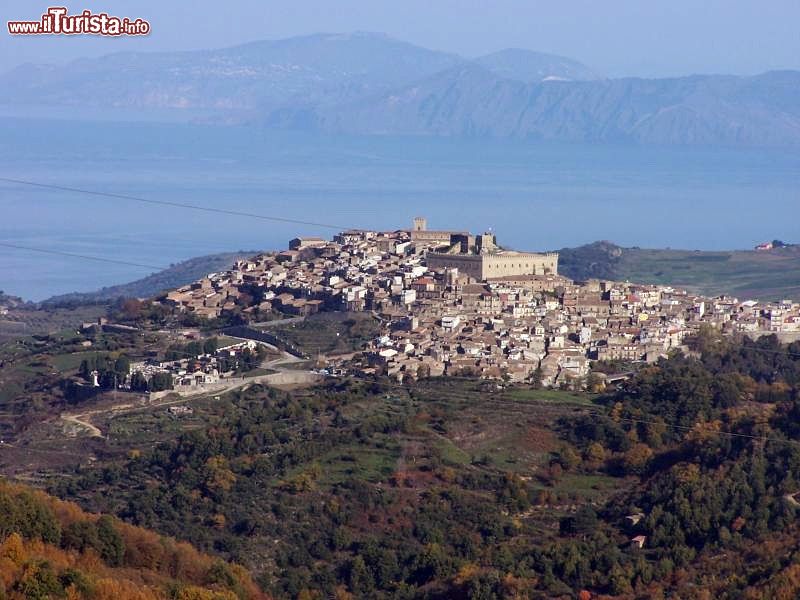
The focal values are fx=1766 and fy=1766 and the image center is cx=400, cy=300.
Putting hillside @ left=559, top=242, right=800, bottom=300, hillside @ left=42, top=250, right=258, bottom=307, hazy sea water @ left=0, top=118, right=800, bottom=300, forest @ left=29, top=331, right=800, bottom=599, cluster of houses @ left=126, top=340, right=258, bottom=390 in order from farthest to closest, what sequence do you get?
1. hazy sea water @ left=0, top=118, right=800, bottom=300
2. hillside @ left=559, top=242, right=800, bottom=300
3. hillside @ left=42, top=250, right=258, bottom=307
4. cluster of houses @ left=126, top=340, right=258, bottom=390
5. forest @ left=29, top=331, right=800, bottom=599

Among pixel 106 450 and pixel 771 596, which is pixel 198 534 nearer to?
pixel 106 450

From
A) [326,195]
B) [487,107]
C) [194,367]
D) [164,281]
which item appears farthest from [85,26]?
[487,107]

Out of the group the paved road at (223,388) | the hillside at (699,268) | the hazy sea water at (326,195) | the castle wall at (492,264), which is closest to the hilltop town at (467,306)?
the castle wall at (492,264)

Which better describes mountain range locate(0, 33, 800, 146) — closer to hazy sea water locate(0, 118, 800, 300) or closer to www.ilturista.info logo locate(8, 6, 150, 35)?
hazy sea water locate(0, 118, 800, 300)

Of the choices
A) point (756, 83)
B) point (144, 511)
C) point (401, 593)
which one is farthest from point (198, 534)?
point (756, 83)

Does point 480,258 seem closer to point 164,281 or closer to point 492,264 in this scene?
point 492,264

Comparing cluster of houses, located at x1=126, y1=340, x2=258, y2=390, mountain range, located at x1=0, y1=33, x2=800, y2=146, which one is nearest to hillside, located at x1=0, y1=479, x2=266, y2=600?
cluster of houses, located at x1=126, y1=340, x2=258, y2=390
